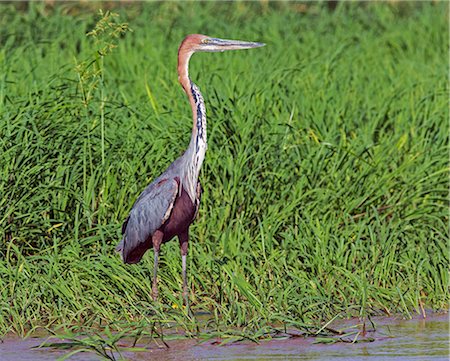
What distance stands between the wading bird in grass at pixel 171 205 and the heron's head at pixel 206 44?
26 centimetres

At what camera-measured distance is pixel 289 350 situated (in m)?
5.35

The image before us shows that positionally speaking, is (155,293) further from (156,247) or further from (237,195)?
Answer: (237,195)

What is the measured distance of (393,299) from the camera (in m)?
6.14

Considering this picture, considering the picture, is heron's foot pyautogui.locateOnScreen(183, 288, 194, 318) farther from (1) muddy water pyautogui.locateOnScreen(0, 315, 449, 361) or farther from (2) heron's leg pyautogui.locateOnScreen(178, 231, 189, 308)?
(1) muddy water pyautogui.locateOnScreen(0, 315, 449, 361)

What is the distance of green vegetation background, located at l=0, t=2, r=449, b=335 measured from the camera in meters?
5.92

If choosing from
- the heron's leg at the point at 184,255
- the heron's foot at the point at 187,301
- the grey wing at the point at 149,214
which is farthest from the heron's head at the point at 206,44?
the heron's foot at the point at 187,301

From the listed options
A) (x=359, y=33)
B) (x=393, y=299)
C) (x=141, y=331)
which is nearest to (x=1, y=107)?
(x=141, y=331)

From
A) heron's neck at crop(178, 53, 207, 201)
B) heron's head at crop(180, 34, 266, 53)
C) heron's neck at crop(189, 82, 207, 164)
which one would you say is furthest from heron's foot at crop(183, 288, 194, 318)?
heron's head at crop(180, 34, 266, 53)

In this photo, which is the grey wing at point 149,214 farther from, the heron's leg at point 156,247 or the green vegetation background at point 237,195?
the green vegetation background at point 237,195

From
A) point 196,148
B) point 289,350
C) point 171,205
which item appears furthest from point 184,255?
point 289,350

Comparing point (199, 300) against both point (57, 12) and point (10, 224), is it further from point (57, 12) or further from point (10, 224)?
point (57, 12)

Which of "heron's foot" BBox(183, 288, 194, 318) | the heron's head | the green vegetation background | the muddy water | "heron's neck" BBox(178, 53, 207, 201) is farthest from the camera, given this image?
the heron's head

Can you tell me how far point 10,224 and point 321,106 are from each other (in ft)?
9.00

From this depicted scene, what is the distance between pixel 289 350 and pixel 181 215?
1.12 meters
